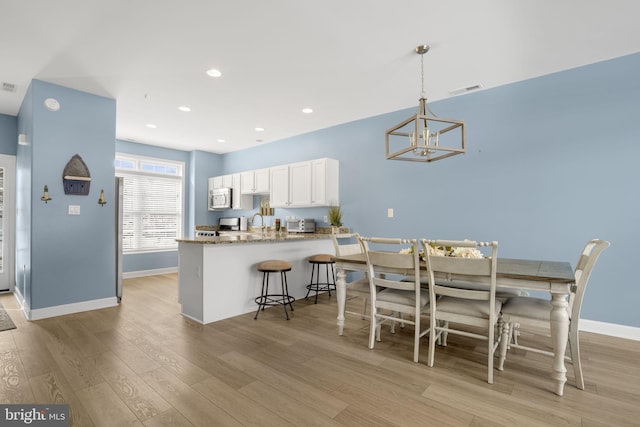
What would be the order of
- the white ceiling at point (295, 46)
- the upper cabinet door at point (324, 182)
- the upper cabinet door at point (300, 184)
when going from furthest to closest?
the upper cabinet door at point (300, 184), the upper cabinet door at point (324, 182), the white ceiling at point (295, 46)

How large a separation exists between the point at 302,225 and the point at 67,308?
336 cm

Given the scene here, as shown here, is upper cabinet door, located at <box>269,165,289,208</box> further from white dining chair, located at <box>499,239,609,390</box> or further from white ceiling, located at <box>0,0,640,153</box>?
white dining chair, located at <box>499,239,609,390</box>

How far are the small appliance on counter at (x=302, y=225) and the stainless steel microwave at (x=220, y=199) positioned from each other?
1741 mm

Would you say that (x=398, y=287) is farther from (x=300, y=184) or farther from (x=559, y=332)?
(x=300, y=184)

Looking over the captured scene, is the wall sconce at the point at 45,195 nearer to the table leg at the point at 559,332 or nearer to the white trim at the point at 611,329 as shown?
the table leg at the point at 559,332

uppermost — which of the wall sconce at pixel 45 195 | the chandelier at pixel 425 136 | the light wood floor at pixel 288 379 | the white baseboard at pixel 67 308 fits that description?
the chandelier at pixel 425 136

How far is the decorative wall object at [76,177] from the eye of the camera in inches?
147

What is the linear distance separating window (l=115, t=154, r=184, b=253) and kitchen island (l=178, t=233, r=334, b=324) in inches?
128

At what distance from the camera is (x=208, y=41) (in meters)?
2.79

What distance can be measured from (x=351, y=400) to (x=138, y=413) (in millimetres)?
1248

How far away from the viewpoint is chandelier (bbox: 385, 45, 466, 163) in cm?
247

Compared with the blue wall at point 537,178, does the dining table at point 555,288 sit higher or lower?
lower

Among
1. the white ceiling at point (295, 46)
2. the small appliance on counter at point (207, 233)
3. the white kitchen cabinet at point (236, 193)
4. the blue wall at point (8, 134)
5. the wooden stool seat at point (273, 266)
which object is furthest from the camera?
the white kitchen cabinet at point (236, 193)

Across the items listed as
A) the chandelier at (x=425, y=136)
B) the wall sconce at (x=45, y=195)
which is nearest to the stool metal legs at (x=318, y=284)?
the chandelier at (x=425, y=136)
